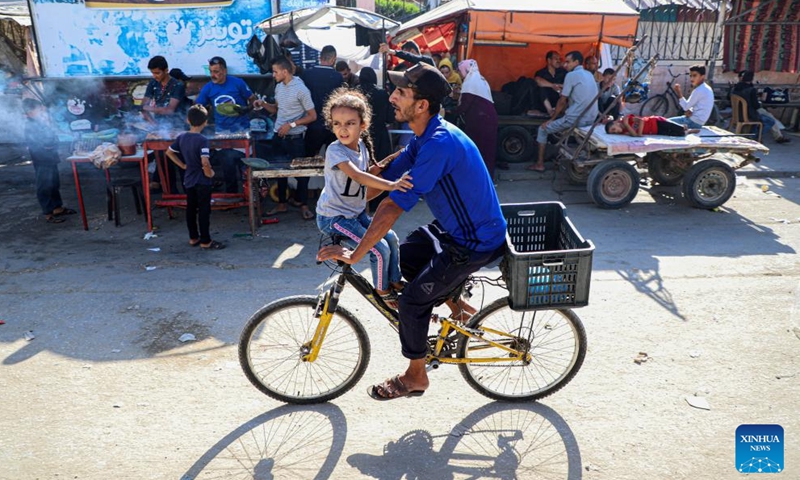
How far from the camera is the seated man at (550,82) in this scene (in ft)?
38.7

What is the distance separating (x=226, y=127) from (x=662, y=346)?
6320 mm

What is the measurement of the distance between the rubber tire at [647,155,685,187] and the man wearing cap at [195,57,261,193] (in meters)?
5.82

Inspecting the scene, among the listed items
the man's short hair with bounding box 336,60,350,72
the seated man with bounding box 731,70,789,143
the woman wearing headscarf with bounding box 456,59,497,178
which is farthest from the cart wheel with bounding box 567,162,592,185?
the seated man with bounding box 731,70,789,143

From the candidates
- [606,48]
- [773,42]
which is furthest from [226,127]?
[773,42]

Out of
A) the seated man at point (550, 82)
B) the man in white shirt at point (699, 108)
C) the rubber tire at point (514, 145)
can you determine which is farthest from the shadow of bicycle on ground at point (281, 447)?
the seated man at point (550, 82)

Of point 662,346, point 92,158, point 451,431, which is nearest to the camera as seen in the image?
point 451,431

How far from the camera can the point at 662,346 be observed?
4867mm

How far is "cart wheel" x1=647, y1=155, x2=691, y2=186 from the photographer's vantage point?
29.5 ft

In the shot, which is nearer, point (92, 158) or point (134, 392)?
point (134, 392)

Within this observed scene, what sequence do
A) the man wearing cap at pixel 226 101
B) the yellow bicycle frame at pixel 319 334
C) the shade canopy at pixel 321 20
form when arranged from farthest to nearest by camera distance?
1. the shade canopy at pixel 321 20
2. the man wearing cap at pixel 226 101
3. the yellow bicycle frame at pixel 319 334

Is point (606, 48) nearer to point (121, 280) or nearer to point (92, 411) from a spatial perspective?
point (121, 280)

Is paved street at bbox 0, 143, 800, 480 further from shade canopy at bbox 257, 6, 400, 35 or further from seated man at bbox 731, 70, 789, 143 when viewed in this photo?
seated man at bbox 731, 70, 789, 143

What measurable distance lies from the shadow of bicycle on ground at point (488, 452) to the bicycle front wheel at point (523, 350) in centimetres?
19

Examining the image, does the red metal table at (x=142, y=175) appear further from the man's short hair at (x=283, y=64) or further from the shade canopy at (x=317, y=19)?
the shade canopy at (x=317, y=19)
